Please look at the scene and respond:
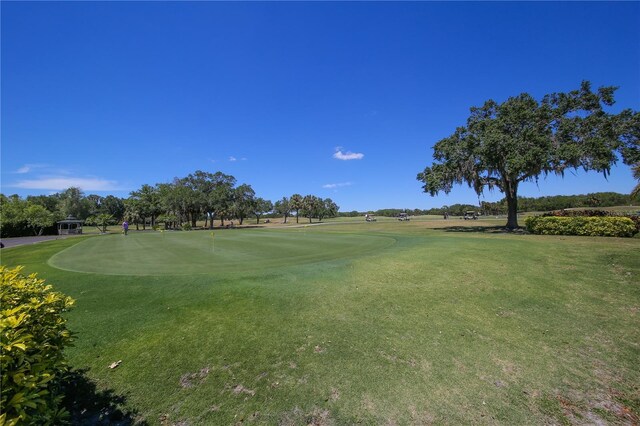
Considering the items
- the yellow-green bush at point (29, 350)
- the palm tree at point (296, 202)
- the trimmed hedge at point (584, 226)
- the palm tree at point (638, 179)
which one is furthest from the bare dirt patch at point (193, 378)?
the palm tree at point (296, 202)

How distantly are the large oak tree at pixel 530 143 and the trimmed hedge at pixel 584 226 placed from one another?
4.56 meters

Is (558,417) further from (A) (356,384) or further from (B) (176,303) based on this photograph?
(B) (176,303)

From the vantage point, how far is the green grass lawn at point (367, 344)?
397 cm

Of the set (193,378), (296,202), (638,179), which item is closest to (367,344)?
(193,378)

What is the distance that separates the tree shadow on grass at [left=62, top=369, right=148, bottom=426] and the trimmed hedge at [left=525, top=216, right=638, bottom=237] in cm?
2546

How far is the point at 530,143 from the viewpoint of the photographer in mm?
24781

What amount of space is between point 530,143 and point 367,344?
2693cm

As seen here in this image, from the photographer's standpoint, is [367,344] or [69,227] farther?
[69,227]

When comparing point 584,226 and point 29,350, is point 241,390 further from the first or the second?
point 584,226

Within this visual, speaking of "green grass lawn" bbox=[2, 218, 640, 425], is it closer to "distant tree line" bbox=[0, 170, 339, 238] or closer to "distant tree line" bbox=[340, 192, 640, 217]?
"distant tree line" bbox=[0, 170, 339, 238]

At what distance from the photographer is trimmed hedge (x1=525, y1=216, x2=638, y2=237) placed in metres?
18.2

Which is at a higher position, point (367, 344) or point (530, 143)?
point (530, 143)

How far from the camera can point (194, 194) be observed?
66.4 meters

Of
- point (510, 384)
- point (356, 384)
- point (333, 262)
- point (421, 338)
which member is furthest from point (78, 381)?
point (333, 262)
